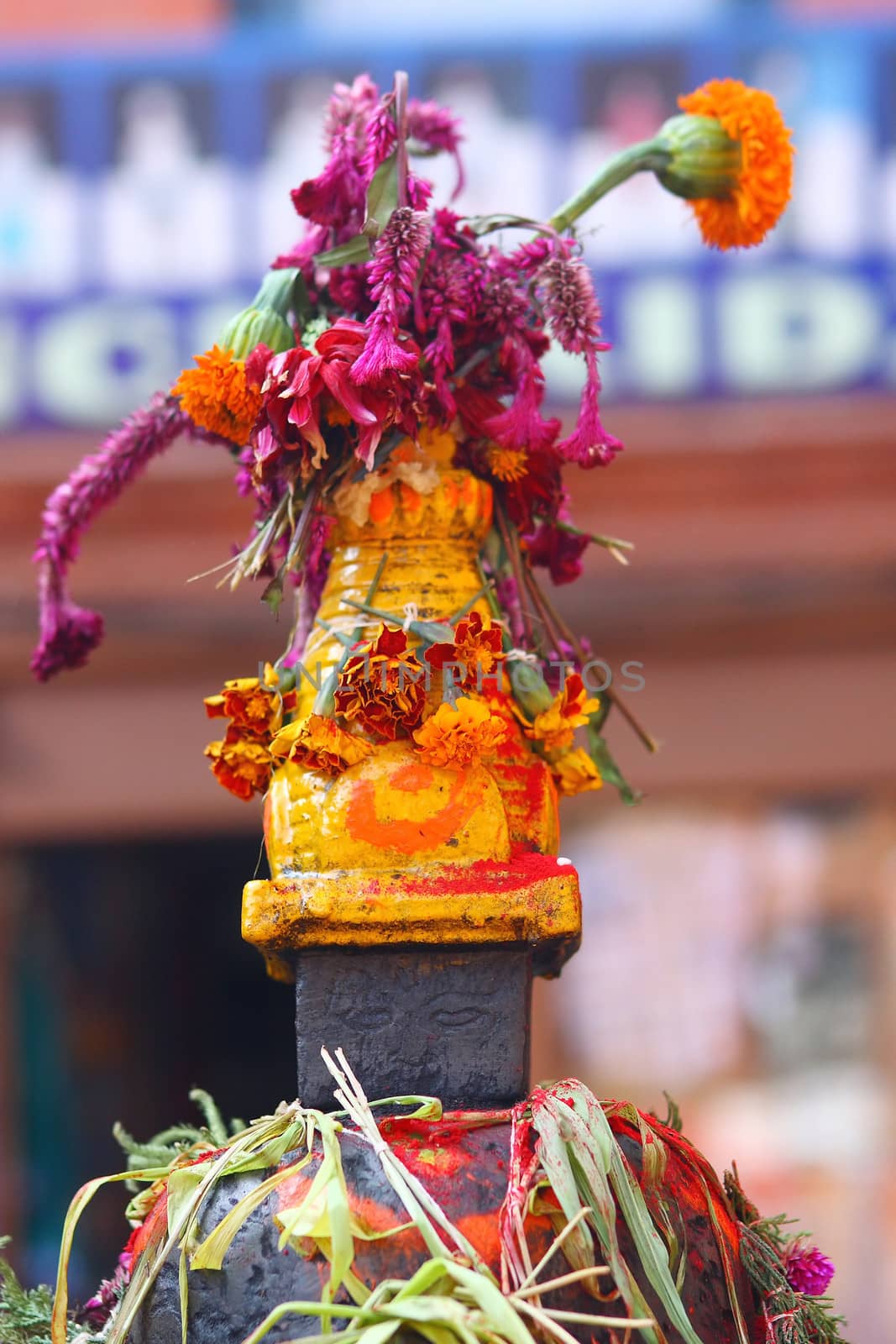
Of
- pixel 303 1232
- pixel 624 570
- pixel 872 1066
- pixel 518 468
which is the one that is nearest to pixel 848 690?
pixel 624 570

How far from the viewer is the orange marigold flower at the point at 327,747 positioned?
1.19 meters

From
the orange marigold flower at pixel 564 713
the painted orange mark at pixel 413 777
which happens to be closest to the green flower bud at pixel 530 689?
→ the orange marigold flower at pixel 564 713

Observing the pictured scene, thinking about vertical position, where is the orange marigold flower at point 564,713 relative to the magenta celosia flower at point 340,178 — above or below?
below

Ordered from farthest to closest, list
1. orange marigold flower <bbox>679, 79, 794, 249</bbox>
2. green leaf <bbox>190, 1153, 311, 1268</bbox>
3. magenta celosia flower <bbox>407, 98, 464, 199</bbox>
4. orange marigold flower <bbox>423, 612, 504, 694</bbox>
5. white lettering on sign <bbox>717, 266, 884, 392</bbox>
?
white lettering on sign <bbox>717, 266, 884, 392</bbox> < magenta celosia flower <bbox>407, 98, 464, 199</bbox> < orange marigold flower <bbox>679, 79, 794, 249</bbox> < orange marigold flower <bbox>423, 612, 504, 694</bbox> < green leaf <bbox>190, 1153, 311, 1268</bbox>

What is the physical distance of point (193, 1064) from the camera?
5.74 meters

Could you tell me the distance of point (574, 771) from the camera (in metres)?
1.30

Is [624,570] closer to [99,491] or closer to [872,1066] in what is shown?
[872,1066]

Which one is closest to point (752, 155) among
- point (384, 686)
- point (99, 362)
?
point (384, 686)

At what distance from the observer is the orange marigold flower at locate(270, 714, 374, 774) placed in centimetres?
119

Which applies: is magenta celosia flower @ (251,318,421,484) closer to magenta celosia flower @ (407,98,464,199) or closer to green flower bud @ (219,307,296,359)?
green flower bud @ (219,307,296,359)

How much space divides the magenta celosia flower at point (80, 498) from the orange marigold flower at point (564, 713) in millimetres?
377

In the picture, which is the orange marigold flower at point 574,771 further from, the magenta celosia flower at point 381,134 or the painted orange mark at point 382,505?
the magenta celosia flower at point 381,134

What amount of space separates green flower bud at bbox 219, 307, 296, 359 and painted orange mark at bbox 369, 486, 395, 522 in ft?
0.42

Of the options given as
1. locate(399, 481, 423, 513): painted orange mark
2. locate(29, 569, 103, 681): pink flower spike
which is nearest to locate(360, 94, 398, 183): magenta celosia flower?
locate(399, 481, 423, 513): painted orange mark
